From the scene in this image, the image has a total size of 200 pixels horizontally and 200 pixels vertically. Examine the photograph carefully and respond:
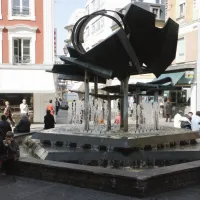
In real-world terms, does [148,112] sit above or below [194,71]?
below

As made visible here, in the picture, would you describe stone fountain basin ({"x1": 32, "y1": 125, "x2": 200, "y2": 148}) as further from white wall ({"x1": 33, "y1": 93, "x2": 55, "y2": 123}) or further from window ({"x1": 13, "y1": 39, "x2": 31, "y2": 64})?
window ({"x1": 13, "y1": 39, "x2": 31, "y2": 64})

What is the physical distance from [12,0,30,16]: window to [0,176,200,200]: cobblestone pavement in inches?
804

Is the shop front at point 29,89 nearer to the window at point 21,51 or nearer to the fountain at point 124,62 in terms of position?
the window at point 21,51

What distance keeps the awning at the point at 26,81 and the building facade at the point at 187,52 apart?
8.89 metres

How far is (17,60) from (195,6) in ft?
44.7

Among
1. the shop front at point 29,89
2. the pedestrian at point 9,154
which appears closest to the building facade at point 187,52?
the shop front at point 29,89

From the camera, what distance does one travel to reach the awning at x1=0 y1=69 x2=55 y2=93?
23.9 meters

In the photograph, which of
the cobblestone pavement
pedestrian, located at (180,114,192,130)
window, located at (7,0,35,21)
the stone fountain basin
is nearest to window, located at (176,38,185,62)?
window, located at (7,0,35,21)

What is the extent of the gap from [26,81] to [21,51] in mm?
2457

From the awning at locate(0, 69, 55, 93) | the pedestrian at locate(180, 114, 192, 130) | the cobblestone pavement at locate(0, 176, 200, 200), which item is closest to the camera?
the cobblestone pavement at locate(0, 176, 200, 200)

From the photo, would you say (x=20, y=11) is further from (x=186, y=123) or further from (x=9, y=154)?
(x=9, y=154)

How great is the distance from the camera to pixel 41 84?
24.6 m

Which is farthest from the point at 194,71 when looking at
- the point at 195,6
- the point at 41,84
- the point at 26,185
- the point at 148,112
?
the point at 26,185

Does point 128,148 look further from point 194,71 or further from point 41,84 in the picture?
point 194,71
